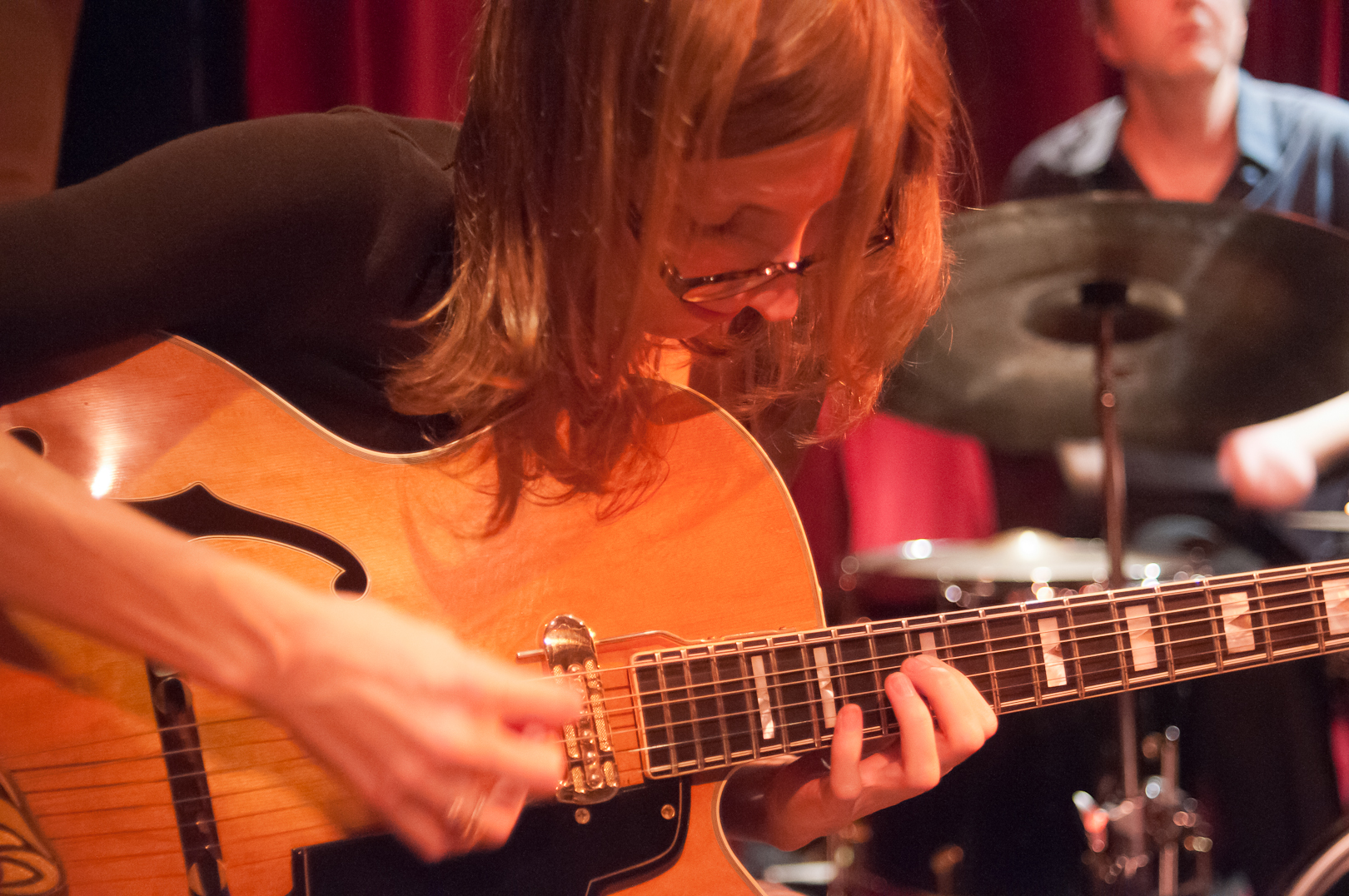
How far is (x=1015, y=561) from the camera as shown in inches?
59.7

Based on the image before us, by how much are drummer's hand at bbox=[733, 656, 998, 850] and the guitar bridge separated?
0.22 metres

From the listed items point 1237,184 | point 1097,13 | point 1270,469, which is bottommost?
point 1270,469

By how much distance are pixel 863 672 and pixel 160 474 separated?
0.63m

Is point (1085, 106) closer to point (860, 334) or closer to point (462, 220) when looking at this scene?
point (860, 334)

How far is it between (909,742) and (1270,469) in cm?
91

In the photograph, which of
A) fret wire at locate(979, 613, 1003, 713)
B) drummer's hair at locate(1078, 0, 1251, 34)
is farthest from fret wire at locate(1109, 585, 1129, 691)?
drummer's hair at locate(1078, 0, 1251, 34)

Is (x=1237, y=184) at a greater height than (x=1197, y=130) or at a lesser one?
lesser

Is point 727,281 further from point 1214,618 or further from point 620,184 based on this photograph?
point 1214,618

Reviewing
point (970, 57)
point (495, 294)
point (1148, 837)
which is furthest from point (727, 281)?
point (970, 57)

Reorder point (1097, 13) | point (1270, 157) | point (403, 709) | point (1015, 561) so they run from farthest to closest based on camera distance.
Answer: point (1097, 13) → point (1270, 157) → point (1015, 561) → point (403, 709)

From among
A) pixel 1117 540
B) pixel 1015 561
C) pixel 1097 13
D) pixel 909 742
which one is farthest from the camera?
pixel 1097 13

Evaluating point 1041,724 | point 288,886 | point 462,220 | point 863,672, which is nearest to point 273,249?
point 462,220

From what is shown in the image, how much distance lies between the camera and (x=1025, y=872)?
1.44 metres

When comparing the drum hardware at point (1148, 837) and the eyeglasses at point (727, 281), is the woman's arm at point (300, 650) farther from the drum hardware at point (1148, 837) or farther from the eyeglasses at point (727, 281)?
the drum hardware at point (1148, 837)
